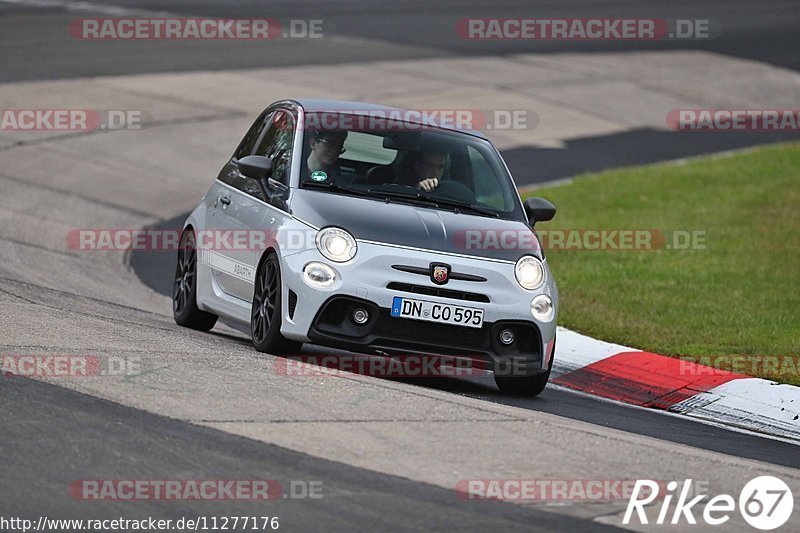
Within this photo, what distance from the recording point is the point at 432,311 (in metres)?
9.20

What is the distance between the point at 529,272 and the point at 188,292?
3017mm

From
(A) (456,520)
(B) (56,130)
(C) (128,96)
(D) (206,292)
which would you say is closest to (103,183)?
(B) (56,130)

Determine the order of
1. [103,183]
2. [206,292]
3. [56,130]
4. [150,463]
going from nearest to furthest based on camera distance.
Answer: [150,463] → [206,292] → [103,183] → [56,130]

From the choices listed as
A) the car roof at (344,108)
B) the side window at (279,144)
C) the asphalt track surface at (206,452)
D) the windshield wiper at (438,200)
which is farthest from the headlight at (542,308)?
the side window at (279,144)

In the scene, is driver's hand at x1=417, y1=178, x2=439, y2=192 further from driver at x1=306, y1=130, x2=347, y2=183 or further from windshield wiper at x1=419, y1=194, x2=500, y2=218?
driver at x1=306, y1=130, x2=347, y2=183

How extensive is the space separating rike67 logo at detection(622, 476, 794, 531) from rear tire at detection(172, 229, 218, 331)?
4.99 metres

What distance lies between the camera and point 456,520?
6359mm

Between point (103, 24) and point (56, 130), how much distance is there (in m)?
9.75

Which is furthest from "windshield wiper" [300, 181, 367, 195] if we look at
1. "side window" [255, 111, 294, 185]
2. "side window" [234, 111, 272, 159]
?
"side window" [234, 111, 272, 159]

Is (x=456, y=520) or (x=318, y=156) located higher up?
(x=318, y=156)

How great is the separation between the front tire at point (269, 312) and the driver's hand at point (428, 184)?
3.87ft

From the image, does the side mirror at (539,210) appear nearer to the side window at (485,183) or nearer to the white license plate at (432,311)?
the side window at (485,183)

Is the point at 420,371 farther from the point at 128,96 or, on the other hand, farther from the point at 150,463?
the point at 128,96

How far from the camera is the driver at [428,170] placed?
33.3ft
